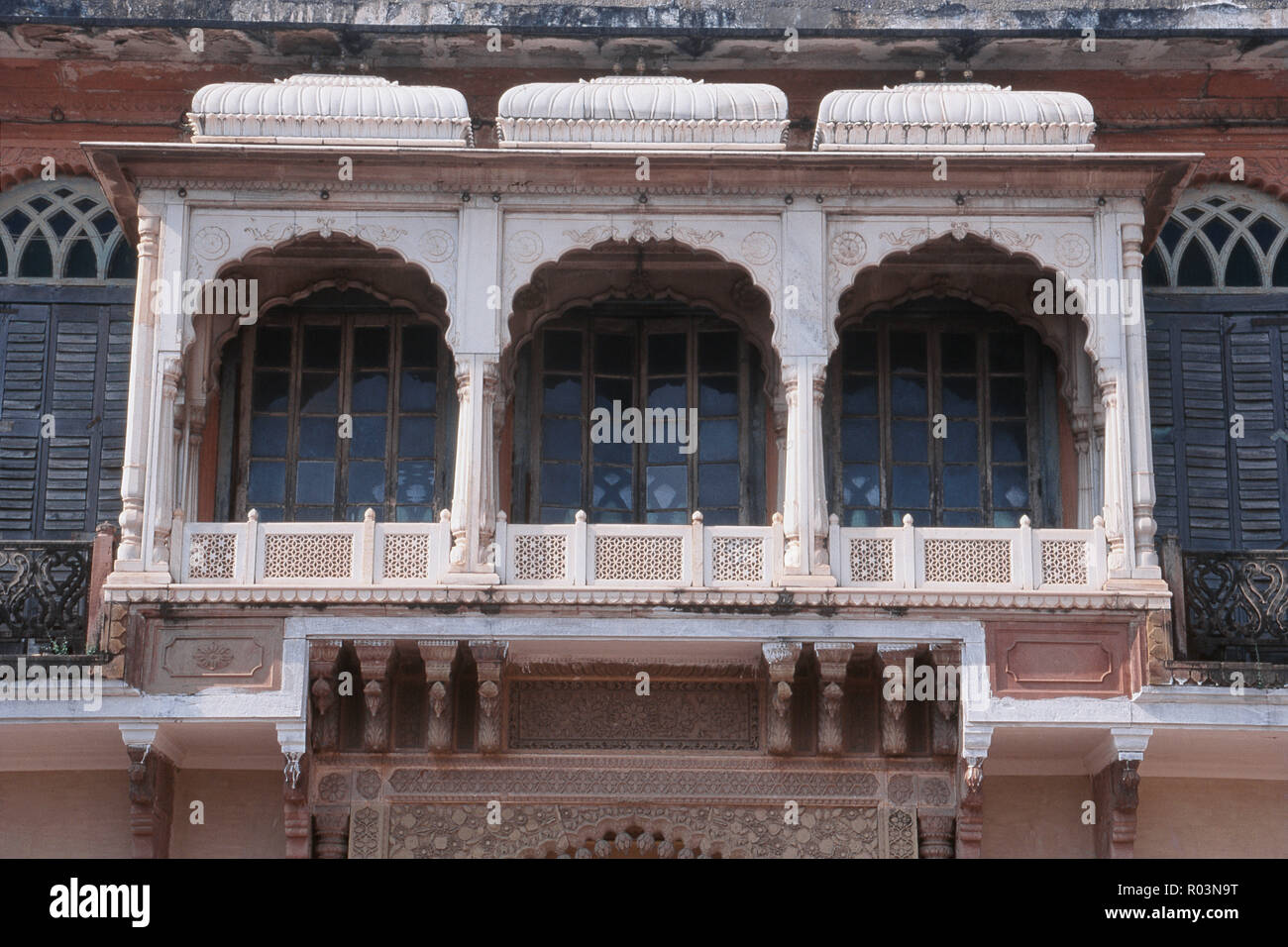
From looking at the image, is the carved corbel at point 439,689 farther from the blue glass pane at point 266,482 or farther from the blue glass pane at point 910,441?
the blue glass pane at point 910,441

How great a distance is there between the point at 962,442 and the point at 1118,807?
237 cm

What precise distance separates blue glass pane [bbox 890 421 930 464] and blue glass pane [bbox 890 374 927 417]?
0.06 metres

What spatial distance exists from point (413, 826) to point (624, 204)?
3.54 m

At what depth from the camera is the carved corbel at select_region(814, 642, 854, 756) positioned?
12.9 metres

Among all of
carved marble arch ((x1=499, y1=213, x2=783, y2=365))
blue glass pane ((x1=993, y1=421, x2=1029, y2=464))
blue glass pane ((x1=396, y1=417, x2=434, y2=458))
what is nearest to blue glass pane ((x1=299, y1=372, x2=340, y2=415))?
blue glass pane ((x1=396, y1=417, x2=434, y2=458))

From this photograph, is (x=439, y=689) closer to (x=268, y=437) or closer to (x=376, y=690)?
(x=376, y=690)

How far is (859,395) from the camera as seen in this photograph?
1440 cm

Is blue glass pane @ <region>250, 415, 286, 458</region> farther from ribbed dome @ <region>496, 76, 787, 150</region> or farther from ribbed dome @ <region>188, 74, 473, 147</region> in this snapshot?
→ ribbed dome @ <region>496, 76, 787, 150</region>

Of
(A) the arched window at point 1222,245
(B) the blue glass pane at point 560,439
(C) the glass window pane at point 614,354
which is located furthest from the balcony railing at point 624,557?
(A) the arched window at point 1222,245

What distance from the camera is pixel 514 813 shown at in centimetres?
1336

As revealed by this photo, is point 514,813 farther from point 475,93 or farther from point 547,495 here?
point 475,93

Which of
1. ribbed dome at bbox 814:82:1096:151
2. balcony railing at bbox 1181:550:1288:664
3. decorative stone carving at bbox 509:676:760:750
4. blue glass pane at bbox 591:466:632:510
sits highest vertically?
ribbed dome at bbox 814:82:1096:151

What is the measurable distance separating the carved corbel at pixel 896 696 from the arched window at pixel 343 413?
280 cm
